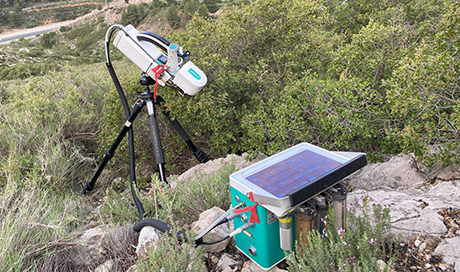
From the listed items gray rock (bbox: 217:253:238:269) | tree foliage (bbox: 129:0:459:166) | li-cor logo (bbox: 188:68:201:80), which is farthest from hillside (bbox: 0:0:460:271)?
li-cor logo (bbox: 188:68:201:80)

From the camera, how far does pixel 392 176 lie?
279cm

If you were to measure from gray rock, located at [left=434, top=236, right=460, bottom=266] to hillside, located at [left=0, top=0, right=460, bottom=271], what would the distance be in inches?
11.0

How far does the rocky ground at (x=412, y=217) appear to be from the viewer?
6.04 feet

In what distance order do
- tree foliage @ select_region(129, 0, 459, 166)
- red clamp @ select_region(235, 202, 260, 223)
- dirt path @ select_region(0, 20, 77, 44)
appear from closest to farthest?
red clamp @ select_region(235, 202, 260, 223) → tree foliage @ select_region(129, 0, 459, 166) → dirt path @ select_region(0, 20, 77, 44)

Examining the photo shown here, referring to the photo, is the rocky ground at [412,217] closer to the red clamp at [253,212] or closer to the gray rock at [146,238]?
the gray rock at [146,238]

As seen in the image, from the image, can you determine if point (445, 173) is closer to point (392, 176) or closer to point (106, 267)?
point (392, 176)

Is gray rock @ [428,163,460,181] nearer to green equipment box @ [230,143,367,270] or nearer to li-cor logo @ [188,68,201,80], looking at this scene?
green equipment box @ [230,143,367,270]

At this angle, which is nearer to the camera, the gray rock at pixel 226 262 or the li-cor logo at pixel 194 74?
the gray rock at pixel 226 262

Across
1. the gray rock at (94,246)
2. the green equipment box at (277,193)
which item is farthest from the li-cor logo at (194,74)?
the gray rock at (94,246)

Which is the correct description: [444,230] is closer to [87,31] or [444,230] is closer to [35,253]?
[35,253]

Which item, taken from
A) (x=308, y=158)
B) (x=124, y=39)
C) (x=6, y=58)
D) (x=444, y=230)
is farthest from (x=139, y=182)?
(x=6, y=58)

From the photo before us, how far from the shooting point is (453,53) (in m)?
2.67

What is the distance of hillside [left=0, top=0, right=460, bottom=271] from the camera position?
2.52 meters

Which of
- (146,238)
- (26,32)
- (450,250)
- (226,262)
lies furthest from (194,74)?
(26,32)
